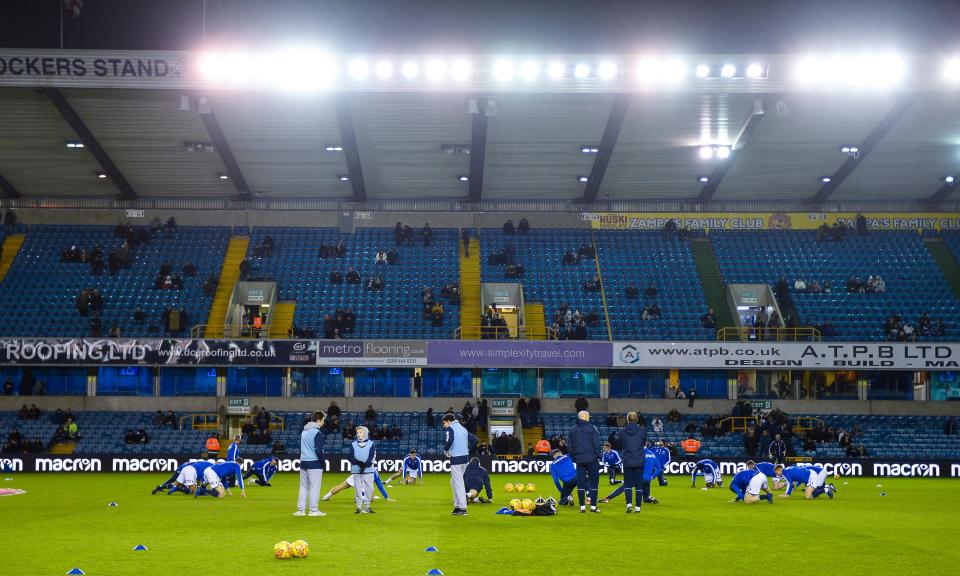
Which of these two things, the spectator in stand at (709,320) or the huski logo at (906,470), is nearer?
the huski logo at (906,470)

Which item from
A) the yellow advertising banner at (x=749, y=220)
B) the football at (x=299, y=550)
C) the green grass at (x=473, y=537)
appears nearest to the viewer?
the green grass at (x=473, y=537)

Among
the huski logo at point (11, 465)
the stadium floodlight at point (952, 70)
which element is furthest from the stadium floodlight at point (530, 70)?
the huski logo at point (11, 465)

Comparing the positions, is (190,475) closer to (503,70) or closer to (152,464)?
(152,464)

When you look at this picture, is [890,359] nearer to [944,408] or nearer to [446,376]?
[944,408]

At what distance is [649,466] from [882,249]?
117 ft

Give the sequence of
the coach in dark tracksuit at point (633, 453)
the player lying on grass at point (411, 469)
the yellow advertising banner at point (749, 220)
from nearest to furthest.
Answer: the coach in dark tracksuit at point (633, 453)
the player lying on grass at point (411, 469)
the yellow advertising banner at point (749, 220)

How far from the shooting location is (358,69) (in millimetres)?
40875

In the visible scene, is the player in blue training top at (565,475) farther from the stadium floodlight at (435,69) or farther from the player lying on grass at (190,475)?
the stadium floodlight at (435,69)

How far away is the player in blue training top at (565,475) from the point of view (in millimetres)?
23219

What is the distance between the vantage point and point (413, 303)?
51219 millimetres

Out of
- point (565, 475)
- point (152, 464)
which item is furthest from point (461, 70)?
point (565, 475)

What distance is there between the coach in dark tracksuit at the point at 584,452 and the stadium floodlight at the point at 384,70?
75.2 feet

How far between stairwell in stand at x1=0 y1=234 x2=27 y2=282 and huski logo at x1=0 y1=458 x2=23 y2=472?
14421mm

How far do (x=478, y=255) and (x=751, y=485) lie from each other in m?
31.8
